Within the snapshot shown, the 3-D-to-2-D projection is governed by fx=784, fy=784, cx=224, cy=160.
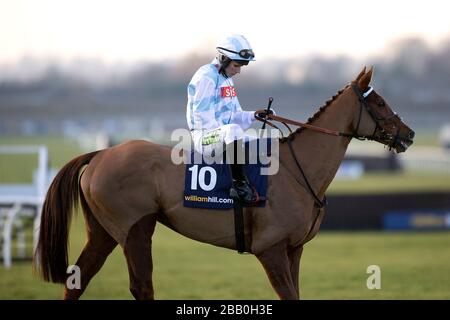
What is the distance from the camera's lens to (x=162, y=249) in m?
14.1

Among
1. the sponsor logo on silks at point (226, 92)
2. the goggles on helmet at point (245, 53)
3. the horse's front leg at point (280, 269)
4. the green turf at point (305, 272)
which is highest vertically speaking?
the goggles on helmet at point (245, 53)

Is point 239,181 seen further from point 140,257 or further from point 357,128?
point 357,128

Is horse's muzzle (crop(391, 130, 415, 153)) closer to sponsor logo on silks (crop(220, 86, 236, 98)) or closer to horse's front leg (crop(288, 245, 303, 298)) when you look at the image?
horse's front leg (crop(288, 245, 303, 298))

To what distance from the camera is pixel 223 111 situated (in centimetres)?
627

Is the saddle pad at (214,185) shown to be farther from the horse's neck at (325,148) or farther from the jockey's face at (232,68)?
the jockey's face at (232,68)

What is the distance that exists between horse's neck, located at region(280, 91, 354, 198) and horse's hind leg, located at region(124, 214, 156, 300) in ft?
4.11

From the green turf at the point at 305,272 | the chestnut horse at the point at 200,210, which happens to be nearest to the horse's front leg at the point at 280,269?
the chestnut horse at the point at 200,210

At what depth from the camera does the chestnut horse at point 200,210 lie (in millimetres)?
6090

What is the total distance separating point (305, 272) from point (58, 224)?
17.2ft

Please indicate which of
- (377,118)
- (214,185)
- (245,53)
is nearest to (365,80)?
(377,118)

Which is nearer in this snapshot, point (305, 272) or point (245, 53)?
point (245, 53)

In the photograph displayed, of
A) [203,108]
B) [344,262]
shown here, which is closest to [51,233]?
[203,108]
